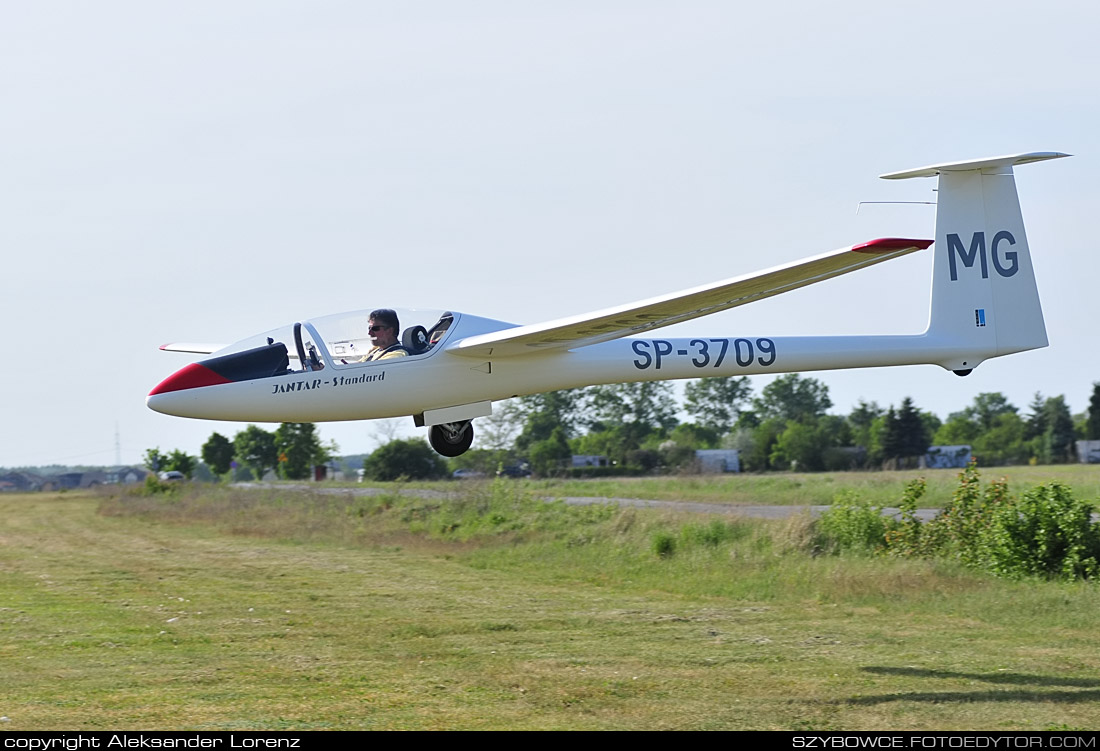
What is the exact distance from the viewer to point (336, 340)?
1412 centimetres

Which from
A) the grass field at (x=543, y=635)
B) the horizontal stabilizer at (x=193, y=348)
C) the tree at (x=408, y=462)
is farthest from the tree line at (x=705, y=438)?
the horizontal stabilizer at (x=193, y=348)

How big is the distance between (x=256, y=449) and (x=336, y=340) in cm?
8571

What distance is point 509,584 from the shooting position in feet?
119

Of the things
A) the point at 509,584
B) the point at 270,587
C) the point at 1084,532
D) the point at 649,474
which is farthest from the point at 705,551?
the point at 649,474

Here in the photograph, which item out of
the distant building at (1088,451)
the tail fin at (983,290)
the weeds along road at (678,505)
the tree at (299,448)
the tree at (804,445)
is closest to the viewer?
the tail fin at (983,290)

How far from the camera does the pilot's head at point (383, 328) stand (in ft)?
46.7

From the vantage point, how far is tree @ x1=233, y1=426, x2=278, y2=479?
95062mm

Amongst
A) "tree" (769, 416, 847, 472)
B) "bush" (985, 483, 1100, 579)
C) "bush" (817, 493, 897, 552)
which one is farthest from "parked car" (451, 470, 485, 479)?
"tree" (769, 416, 847, 472)

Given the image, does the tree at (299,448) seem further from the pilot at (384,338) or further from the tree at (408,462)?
the pilot at (384,338)

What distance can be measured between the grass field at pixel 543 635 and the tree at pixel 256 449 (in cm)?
4766

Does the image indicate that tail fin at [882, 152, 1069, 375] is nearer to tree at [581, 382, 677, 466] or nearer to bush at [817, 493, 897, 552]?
bush at [817, 493, 897, 552]

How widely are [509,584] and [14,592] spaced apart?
16.0 m

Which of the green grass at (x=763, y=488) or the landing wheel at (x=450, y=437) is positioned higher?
the landing wheel at (x=450, y=437)

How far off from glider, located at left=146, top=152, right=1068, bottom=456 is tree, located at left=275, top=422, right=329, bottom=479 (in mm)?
66292
